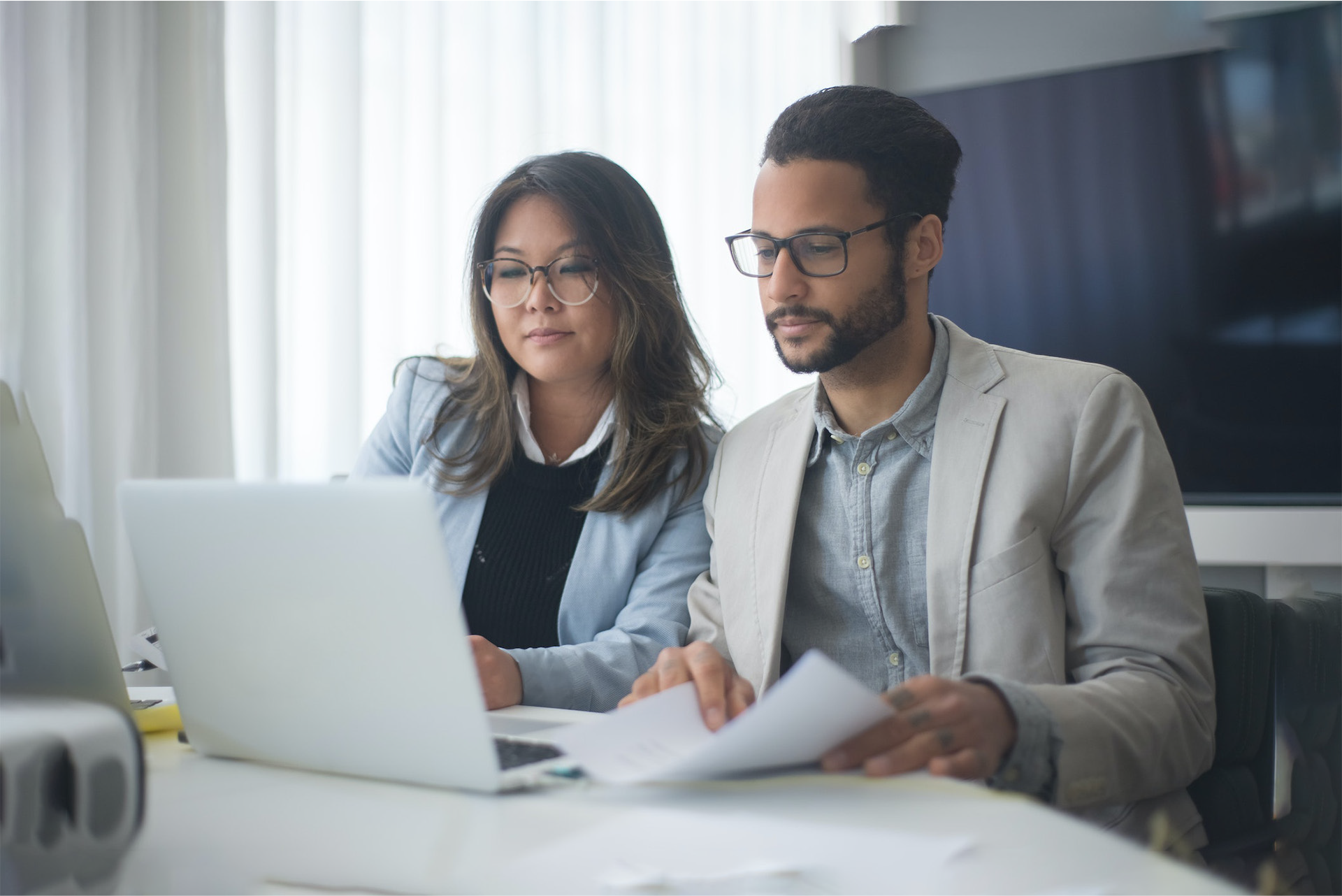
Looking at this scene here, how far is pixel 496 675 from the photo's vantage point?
116cm

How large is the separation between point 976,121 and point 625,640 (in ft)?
6.30

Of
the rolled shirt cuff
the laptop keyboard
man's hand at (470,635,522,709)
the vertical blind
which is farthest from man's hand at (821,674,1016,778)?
the vertical blind

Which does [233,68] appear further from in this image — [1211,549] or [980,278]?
[1211,549]

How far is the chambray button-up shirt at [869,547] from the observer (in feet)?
4.60

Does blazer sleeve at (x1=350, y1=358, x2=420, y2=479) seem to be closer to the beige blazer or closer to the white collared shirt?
the white collared shirt

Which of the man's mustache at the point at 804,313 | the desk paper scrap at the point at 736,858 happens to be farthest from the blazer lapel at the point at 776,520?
the desk paper scrap at the point at 736,858

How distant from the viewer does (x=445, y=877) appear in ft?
2.04

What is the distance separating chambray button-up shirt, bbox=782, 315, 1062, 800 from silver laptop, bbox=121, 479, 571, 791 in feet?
2.15

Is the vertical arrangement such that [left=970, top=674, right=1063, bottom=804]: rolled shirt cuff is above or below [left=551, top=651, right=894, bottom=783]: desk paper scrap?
below

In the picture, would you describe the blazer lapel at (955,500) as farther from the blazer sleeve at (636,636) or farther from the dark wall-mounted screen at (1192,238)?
the dark wall-mounted screen at (1192,238)

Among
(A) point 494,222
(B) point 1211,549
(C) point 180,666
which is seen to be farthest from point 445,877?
(B) point 1211,549

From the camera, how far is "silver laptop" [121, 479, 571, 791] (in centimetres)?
71

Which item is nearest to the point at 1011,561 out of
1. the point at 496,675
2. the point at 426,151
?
the point at 496,675

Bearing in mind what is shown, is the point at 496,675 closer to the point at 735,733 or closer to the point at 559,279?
the point at 735,733
